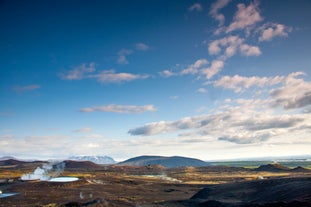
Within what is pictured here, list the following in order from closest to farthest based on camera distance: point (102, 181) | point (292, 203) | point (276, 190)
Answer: point (292, 203), point (276, 190), point (102, 181)

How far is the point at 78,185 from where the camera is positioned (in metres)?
95.9

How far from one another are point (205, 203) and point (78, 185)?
2008 inches

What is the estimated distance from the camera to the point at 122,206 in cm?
5603

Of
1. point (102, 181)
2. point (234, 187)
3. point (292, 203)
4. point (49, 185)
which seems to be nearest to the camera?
point (292, 203)

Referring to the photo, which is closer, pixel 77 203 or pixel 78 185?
pixel 77 203

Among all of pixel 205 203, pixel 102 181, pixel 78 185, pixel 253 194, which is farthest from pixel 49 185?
pixel 253 194

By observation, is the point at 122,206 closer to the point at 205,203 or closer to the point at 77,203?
the point at 77,203

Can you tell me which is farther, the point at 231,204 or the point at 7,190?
the point at 7,190

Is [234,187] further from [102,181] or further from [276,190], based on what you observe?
[102,181]

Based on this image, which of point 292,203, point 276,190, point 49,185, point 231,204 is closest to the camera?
point 292,203

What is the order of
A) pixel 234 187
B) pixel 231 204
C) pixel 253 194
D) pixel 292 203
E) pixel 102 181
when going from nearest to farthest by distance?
pixel 292 203 < pixel 231 204 < pixel 253 194 < pixel 234 187 < pixel 102 181

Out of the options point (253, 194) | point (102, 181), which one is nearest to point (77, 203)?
point (253, 194)

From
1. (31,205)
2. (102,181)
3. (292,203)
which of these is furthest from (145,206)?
(102,181)

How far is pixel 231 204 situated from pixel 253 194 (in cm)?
1266
